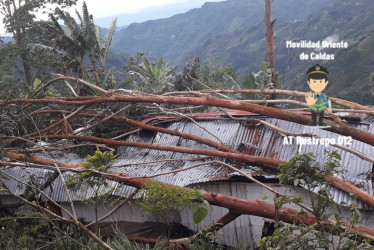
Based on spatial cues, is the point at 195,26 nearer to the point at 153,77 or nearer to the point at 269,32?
the point at 153,77

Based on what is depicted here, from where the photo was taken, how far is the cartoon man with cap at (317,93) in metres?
4.62

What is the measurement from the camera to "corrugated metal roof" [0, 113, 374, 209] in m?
4.88

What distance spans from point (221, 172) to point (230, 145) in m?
0.70

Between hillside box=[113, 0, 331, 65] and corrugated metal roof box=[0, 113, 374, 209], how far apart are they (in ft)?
365

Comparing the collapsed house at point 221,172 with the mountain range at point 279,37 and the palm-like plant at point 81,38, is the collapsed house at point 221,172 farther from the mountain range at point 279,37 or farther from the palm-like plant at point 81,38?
the palm-like plant at point 81,38

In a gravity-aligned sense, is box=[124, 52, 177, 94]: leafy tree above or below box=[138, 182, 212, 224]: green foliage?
above

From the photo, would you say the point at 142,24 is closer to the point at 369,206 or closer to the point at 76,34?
the point at 76,34

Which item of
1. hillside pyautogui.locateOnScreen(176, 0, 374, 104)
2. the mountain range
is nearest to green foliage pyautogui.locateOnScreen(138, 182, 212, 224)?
the mountain range

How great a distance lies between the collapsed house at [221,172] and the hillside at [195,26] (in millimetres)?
111284

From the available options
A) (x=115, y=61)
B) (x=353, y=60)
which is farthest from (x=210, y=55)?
(x=353, y=60)

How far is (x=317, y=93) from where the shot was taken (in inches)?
189

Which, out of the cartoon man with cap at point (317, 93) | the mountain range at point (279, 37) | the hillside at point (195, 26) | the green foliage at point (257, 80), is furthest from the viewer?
the hillside at point (195, 26)

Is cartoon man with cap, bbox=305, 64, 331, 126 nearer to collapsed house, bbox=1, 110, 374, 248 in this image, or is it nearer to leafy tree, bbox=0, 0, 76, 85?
collapsed house, bbox=1, 110, 374, 248

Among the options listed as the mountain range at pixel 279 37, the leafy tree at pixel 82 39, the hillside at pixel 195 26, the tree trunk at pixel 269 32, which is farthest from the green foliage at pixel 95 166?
the hillside at pixel 195 26
